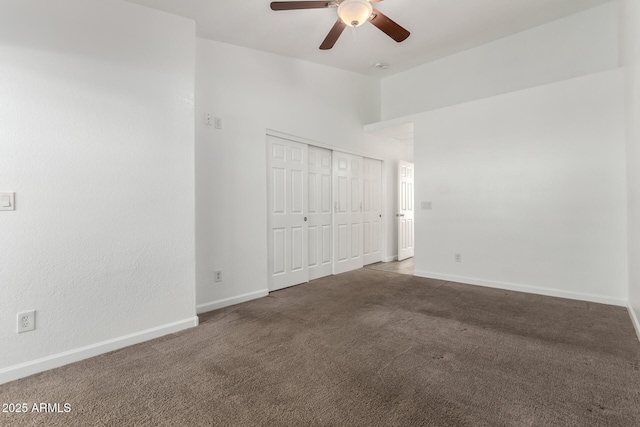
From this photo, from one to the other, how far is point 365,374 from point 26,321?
2.24 meters

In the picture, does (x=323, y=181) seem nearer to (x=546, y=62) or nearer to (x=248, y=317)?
(x=248, y=317)

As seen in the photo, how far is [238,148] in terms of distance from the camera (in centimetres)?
335

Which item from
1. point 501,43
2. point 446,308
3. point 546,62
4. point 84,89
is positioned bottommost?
point 446,308

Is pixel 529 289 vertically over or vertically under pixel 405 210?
under

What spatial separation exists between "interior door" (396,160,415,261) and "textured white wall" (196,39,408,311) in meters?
2.57

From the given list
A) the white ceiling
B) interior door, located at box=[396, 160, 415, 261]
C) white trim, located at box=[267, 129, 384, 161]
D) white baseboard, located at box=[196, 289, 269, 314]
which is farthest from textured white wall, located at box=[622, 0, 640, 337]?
white baseboard, located at box=[196, 289, 269, 314]

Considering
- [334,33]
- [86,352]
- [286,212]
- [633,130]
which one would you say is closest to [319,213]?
[286,212]

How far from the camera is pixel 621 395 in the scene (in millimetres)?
1656

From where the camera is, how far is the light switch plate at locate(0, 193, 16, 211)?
1.88 m

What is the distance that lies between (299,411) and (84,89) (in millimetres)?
2602

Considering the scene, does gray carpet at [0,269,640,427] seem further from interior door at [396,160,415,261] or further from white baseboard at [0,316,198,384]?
interior door at [396,160,415,261]

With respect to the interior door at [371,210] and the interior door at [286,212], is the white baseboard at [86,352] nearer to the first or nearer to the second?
the interior door at [286,212]

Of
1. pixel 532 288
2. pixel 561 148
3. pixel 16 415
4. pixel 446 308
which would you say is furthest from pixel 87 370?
pixel 561 148

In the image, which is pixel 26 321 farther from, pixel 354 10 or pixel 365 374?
pixel 354 10
